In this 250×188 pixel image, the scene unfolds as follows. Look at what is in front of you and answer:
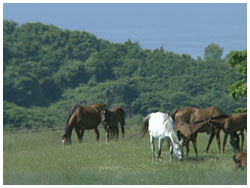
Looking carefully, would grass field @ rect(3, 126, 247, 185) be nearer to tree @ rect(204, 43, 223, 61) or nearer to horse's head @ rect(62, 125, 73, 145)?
horse's head @ rect(62, 125, 73, 145)

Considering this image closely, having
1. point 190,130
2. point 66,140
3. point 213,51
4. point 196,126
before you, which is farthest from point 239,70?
point 213,51

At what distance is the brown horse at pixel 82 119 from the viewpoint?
942 inches

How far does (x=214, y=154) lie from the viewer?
18.8 metres

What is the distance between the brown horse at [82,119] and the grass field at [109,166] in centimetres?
183

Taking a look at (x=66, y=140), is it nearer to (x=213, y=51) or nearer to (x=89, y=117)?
(x=89, y=117)

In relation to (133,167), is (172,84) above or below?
above

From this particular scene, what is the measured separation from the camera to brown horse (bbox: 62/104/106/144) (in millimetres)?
23938

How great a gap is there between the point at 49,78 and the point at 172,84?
21.1 m

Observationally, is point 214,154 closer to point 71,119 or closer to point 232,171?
point 232,171

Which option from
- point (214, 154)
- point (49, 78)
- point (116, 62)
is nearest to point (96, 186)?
point (214, 154)

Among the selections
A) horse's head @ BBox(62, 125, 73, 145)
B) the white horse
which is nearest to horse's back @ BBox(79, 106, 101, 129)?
horse's head @ BBox(62, 125, 73, 145)

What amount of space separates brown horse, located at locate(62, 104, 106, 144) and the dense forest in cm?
4237

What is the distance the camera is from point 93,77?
93.7 meters

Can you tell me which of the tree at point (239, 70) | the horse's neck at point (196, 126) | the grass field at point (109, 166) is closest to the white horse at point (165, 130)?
the grass field at point (109, 166)
